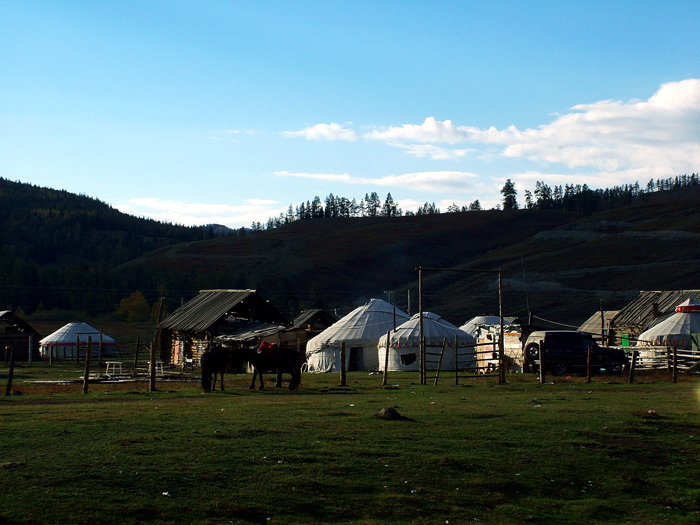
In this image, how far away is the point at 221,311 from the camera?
47.5 metres

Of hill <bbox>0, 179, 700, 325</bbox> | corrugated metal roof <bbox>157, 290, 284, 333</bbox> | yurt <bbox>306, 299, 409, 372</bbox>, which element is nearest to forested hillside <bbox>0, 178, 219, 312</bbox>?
hill <bbox>0, 179, 700, 325</bbox>

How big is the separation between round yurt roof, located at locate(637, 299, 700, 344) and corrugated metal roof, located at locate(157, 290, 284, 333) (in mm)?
22251

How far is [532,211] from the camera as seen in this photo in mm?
187000

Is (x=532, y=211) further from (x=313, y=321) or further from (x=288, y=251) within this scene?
(x=313, y=321)

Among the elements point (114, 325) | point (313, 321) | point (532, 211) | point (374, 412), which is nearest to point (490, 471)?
point (374, 412)

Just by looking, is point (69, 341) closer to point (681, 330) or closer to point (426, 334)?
point (426, 334)

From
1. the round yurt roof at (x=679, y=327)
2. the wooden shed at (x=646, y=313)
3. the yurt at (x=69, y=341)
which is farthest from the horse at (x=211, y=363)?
the yurt at (x=69, y=341)

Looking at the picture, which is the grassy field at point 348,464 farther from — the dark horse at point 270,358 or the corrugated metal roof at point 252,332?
the corrugated metal roof at point 252,332

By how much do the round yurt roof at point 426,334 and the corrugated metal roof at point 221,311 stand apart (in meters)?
10.9

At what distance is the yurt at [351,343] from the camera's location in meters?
42.6

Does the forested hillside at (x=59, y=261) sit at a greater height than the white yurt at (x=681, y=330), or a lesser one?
greater

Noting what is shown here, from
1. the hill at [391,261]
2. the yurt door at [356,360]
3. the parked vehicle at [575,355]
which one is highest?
the hill at [391,261]

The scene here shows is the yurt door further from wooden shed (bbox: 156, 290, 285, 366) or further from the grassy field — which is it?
the grassy field

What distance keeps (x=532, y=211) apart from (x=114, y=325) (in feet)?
394
